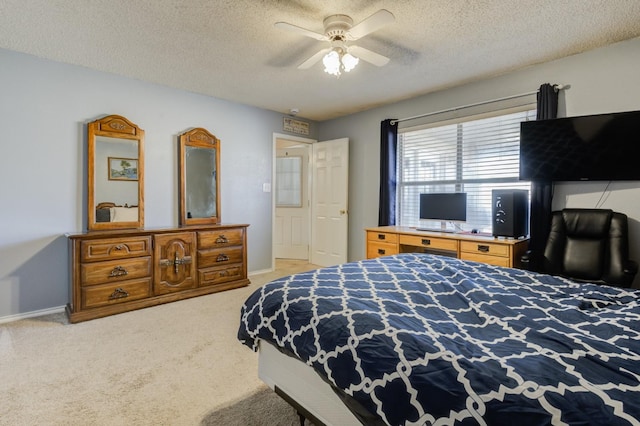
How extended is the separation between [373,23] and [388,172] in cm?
246

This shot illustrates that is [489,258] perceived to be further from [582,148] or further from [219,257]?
[219,257]

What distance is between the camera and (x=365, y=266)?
2025 mm

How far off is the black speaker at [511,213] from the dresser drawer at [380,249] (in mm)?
1108

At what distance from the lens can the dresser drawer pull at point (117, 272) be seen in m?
3.15

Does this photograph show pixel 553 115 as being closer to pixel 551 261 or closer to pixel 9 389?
pixel 551 261

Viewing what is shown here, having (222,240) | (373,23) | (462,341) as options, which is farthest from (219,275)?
(462,341)

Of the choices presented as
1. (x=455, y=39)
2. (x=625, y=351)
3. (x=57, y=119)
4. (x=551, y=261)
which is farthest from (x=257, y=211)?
(x=625, y=351)

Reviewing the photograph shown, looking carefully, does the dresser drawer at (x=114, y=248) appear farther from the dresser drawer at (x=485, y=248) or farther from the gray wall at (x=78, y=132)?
the dresser drawer at (x=485, y=248)

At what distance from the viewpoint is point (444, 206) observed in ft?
12.7

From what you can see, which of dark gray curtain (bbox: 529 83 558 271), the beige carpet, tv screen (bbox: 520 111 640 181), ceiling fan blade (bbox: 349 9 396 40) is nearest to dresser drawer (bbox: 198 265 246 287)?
the beige carpet

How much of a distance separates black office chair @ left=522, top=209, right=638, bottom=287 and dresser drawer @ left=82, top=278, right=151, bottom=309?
11.9 ft

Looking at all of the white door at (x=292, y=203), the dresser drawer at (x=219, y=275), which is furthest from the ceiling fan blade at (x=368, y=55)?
the white door at (x=292, y=203)

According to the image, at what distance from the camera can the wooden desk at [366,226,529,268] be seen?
300 cm

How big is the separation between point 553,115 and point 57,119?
4.73 m
